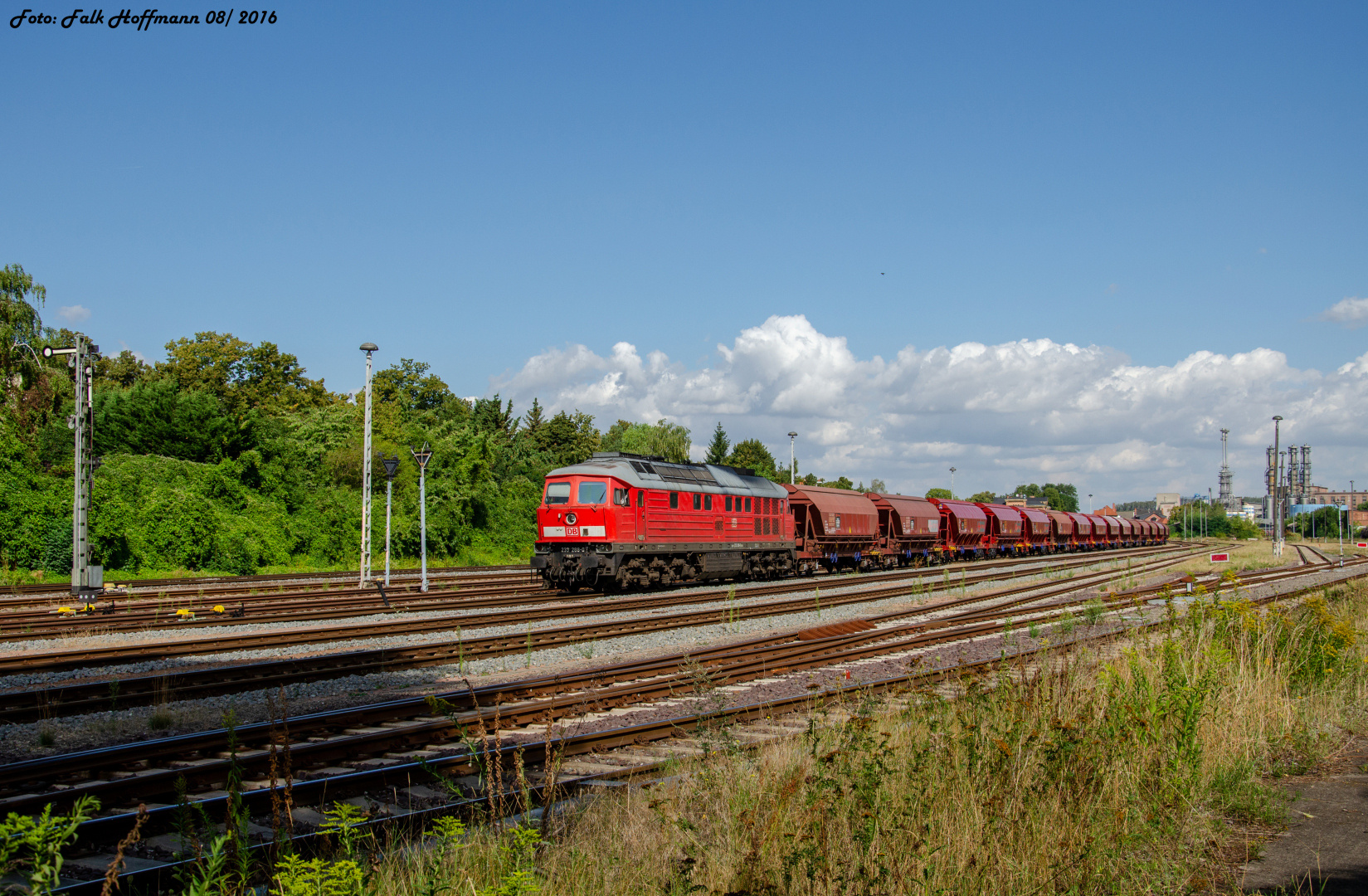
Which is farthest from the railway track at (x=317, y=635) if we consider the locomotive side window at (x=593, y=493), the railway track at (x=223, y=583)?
the railway track at (x=223, y=583)

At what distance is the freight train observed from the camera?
23891 mm

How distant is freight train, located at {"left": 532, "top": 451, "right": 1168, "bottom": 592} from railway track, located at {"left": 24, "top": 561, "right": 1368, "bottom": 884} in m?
12.1

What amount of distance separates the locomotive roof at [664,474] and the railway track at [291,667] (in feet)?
17.0

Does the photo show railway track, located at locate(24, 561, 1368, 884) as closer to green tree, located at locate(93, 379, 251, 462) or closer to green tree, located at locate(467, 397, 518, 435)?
green tree, located at locate(93, 379, 251, 462)

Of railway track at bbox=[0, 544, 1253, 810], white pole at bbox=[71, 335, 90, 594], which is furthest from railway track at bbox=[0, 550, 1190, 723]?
white pole at bbox=[71, 335, 90, 594]

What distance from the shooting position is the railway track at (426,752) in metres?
6.37

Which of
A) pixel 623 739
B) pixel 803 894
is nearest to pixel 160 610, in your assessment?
pixel 623 739

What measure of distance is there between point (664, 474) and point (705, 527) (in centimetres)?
254

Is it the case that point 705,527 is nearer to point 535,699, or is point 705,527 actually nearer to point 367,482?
point 367,482

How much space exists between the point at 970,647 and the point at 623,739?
8383 mm

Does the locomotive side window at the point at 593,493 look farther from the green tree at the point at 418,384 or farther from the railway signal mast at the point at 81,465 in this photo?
the green tree at the point at 418,384

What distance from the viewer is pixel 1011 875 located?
15.8 ft

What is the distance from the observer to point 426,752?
8320 millimetres

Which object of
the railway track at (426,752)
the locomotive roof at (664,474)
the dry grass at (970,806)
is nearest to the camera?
the dry grass at (970,806)
